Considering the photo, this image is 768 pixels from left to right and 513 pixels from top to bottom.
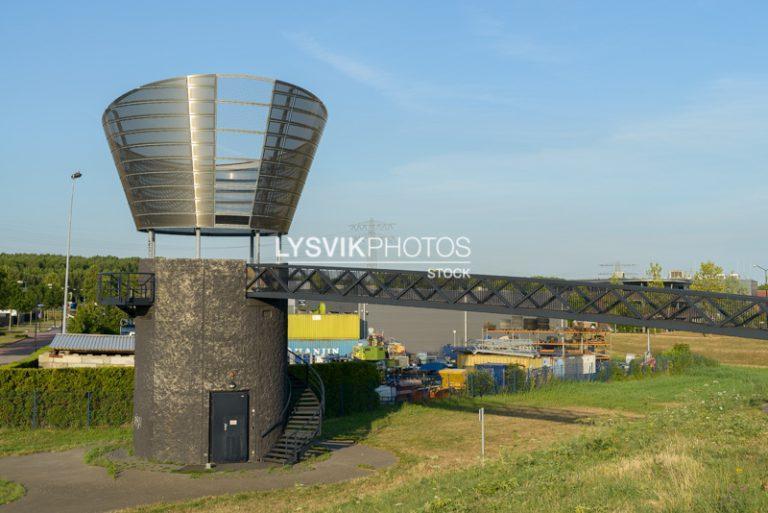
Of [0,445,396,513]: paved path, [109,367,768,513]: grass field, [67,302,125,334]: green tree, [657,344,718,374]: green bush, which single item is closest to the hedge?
[0,445,396,513]: paved path

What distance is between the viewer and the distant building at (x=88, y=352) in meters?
41.4

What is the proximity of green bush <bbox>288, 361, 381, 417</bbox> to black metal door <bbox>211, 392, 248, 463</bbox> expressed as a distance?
9361 mm

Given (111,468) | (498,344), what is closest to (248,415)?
(111,468)

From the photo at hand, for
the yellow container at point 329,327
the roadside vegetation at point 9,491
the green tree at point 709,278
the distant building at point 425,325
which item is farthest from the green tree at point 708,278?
the roadside vegetation at point 9,491

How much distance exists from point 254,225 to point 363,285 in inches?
179

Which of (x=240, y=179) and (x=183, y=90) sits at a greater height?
(x=183, y=90)

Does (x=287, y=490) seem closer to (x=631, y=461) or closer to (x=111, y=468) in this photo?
(x=111, y=468)

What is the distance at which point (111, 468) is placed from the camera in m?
24.4

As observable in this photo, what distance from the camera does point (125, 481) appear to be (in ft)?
75.4

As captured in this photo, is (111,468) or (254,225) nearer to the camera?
(111,468)

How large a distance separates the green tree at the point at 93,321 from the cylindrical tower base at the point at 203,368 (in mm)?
37806

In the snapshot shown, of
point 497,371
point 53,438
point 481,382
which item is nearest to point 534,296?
point 481,382

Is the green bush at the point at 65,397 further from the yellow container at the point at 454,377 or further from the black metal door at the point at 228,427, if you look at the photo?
the yellow container at the point at 454,377

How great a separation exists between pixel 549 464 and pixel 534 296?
7.49 m
